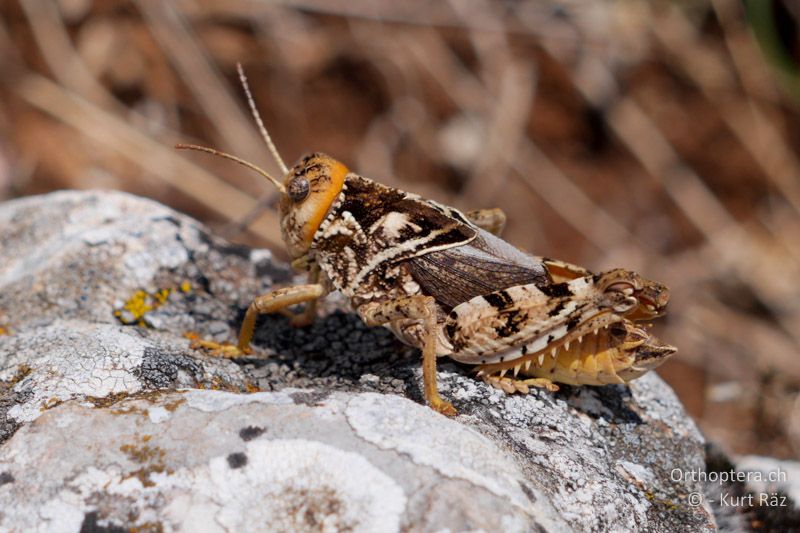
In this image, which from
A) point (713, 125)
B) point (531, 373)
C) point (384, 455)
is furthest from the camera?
point (713, 125)

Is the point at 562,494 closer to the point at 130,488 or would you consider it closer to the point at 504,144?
the point at 130,488

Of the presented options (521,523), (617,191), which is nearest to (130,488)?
(521,523)

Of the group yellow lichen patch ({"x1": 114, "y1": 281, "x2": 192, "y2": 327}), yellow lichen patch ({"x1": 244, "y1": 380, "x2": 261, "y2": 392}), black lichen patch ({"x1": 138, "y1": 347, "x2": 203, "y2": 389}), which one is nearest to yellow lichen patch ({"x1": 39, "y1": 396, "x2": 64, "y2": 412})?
black lichen patch ({"x1": 138, "y1": 347, "x2": 203, "y2": 389})

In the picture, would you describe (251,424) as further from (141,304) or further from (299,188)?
(141,304)

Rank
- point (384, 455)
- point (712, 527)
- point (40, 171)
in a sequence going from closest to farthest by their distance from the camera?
1. point (384, 455)
2. point (712, 527)
3. point (40, 171)

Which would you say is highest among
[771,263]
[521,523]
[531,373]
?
[771,263]

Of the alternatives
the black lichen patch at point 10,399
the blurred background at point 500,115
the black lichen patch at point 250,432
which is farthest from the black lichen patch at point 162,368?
the blurred background at point 500,115

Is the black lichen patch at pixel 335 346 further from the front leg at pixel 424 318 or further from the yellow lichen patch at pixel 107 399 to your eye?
the yellow lichen patch at pixel 107 399

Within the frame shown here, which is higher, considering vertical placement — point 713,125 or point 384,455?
point 713,125
